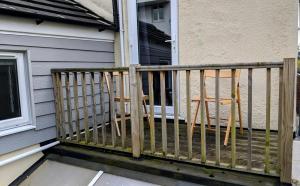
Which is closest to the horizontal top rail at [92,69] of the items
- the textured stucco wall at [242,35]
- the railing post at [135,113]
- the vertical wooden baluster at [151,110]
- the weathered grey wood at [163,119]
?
the railing post at [135,113]

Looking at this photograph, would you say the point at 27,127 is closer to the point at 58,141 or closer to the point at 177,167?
the point at 58,141

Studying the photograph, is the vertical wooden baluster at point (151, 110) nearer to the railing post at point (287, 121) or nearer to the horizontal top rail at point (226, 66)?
the horizontal top rail at point (226, 66)

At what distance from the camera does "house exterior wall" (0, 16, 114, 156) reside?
287cm

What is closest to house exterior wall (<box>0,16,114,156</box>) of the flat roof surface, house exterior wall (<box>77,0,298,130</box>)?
the flat roof surface

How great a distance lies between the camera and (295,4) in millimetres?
3084

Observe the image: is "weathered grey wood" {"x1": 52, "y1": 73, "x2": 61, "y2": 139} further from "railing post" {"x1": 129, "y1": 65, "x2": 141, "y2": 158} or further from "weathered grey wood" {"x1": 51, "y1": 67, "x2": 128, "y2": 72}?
"railing post" {"x1": 129, "y1": 65, "x2": 141, "y2": 158}

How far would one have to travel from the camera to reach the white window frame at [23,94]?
2.98m

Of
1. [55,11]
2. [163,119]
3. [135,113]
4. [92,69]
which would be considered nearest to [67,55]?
[55,11]

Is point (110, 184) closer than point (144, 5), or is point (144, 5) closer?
point (110, 184)

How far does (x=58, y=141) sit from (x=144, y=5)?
7.52 feet

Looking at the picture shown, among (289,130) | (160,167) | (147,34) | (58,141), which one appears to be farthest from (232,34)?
(58,141)

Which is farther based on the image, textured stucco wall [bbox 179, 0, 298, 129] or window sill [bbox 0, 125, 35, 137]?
textured stucco wall [bbox 179, 0, 298, 129]

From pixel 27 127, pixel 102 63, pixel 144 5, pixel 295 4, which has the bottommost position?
pixel 27 127

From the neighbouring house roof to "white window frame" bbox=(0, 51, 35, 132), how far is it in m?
0.46
